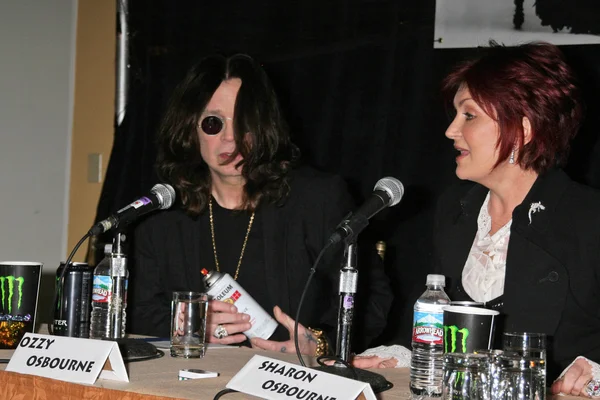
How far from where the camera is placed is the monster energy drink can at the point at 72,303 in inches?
73.6

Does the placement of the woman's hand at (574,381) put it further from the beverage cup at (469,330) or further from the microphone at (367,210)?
the microphone at (367,210)

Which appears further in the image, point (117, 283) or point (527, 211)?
point (527, 211)

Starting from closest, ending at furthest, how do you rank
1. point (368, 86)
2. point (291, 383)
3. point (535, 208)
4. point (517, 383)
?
point (517, 383)
point (291, 383)
point (535, 208)
point (368, 86)

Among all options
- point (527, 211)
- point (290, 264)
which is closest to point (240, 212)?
point (290, 264)

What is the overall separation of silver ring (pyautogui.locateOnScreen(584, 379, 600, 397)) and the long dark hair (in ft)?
4.03

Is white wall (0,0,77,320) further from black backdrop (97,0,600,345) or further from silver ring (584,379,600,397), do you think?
silver ring (584,379,600,397)

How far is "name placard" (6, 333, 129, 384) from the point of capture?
1.43 meters

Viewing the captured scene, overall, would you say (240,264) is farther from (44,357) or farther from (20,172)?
(20,172)

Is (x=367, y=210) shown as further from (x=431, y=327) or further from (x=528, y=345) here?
(x=528, y=345)

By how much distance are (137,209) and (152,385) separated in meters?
0.55

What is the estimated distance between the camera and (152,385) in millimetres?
1404

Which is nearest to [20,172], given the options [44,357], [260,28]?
[260,28]

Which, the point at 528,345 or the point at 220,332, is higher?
the point at 528,345

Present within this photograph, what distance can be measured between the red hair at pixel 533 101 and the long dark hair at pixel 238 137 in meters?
0.69
